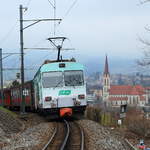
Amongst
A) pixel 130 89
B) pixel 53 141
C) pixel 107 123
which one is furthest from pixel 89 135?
pixel 130 89

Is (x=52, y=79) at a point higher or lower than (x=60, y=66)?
lower

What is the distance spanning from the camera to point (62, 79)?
22.1m

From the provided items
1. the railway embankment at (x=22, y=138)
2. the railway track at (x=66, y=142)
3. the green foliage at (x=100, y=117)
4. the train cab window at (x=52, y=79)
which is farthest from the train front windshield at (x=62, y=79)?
the railway track at (x=66, y=142)

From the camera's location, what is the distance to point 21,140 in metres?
14.9

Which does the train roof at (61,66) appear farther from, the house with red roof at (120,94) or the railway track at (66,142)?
the house with red roof at (120,94)

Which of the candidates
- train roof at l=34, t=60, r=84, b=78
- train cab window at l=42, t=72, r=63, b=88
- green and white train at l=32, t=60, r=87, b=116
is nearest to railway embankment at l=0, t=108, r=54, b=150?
green and white train at l=32, t=60, r=87, b=116

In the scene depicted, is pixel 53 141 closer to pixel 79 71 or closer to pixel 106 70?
pixel 79 71

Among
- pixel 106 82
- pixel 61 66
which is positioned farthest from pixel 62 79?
pixel 106 82

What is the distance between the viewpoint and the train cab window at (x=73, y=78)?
72.4 ft

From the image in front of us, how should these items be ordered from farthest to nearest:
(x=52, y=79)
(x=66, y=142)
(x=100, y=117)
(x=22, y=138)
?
(x=100, y=117), (x=52, y=79), (x=22, y=138), (x=66, y=142)

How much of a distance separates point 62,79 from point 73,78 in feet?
1.90

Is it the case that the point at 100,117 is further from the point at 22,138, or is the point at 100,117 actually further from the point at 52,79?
the point at 22,138

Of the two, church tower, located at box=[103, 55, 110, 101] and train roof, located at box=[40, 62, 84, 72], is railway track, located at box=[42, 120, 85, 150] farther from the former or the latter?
church tower, located at box=[103, 55, 110, 101]

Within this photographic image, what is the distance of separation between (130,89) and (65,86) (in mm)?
163273
